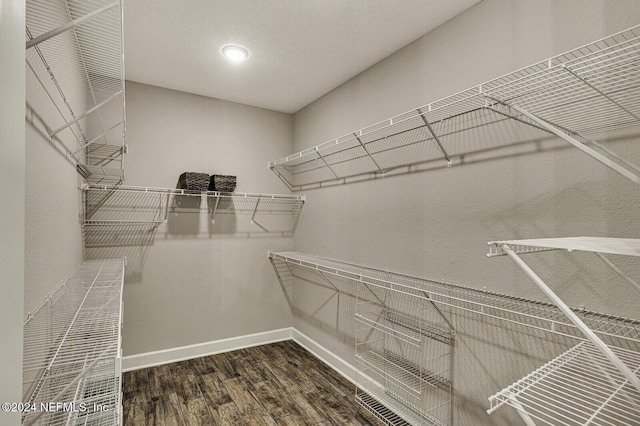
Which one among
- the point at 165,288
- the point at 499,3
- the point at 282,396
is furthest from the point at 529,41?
the point at 165,288

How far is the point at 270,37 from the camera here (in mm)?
2033

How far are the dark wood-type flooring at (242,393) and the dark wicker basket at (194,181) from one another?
153cm

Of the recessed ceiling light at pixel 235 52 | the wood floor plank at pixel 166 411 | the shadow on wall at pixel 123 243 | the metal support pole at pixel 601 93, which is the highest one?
the recessed ceiling light at pixel 235 52

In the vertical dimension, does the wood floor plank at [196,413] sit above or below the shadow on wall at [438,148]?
below

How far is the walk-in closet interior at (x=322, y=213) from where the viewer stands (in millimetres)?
968

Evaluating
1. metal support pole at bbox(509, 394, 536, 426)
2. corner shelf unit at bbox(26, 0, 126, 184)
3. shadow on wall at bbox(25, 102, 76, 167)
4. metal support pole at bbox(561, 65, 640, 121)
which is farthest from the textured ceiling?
metal support pole at bbox(509, 394, 536, 426)

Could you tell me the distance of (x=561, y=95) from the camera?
3.65ft

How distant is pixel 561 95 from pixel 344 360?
227cm

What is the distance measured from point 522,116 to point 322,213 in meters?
1.80

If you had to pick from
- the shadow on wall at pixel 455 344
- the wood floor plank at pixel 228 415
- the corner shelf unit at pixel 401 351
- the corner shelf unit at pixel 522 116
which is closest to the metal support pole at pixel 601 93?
the corner shelf unit at pixel 522 116

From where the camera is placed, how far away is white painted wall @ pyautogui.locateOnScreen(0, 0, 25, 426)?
0.37 m

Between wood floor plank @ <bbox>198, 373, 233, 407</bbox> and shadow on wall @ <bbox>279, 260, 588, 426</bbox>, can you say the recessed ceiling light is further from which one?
wood floor plank @ <bbox>198, 373, 233, 407</bbox>

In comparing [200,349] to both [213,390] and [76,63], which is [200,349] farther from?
[76,63]

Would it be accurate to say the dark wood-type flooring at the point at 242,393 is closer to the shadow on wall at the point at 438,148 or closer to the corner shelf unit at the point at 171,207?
the corner shelf unit at the point at 171,207
